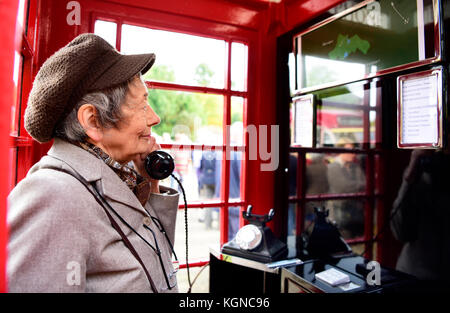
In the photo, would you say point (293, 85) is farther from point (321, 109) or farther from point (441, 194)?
point (441, 194)

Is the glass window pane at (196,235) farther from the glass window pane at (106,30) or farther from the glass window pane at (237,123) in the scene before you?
the glass window pane at (106,30)

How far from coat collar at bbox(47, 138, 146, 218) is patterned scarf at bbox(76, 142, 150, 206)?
35mm

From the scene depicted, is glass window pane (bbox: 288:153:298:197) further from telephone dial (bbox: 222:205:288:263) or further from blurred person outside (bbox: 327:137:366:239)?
telephone dial (bbox: 222:205:288:263)

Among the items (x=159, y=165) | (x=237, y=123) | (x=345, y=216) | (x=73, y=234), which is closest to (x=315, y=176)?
(x=345, y=216)

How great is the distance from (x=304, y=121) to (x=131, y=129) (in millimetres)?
1389

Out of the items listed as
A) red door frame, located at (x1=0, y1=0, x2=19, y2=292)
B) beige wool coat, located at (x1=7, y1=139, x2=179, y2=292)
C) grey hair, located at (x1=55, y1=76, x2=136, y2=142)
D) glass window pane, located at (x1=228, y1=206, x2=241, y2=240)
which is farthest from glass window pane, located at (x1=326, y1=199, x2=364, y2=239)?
red door frame, located at (x1=0, y1=0, x2=19, y2=292)

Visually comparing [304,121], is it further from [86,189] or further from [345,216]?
[86,189]

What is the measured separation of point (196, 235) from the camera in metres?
2.01

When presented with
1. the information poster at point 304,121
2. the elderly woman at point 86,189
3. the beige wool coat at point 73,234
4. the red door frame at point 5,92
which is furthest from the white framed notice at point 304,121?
the red door frame at point 5,92

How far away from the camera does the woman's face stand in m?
1.11

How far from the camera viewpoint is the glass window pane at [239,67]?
2.05m

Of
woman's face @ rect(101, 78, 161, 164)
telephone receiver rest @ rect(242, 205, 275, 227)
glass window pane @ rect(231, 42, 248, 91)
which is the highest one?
glass window pane @ rect(231, 42, 248, 91)

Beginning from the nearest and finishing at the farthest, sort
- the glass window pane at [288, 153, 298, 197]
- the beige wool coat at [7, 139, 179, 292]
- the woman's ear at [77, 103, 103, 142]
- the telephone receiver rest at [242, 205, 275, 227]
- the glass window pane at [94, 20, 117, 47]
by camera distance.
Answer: the beige wool coat at [7, 139, 179, 292]
the woman's ear at [77, 103, 103, 142]
the glass window pane at [94, 20, 117, 47]
the telephone receiver rest at [242, 205, 275, 227]
the glass window pane at [288, 153, 298, 197]
